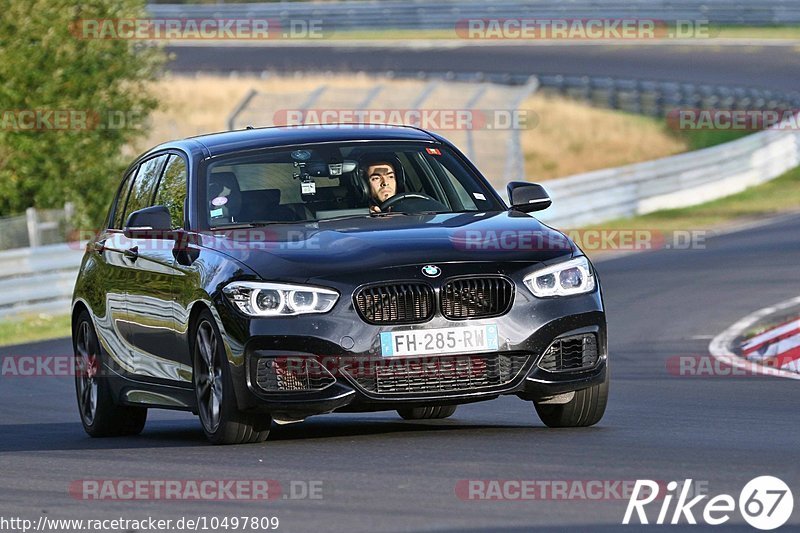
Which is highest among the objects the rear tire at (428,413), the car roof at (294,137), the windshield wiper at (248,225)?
the car roof at (294,137)

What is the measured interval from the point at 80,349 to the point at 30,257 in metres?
9.98

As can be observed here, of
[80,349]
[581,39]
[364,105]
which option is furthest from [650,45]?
[80,349]

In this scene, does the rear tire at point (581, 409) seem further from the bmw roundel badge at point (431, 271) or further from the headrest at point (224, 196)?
the headrest at point (224, 196)

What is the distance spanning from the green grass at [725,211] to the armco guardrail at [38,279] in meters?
9.41

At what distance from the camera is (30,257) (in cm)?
2120

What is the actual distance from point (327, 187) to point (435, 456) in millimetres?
2160

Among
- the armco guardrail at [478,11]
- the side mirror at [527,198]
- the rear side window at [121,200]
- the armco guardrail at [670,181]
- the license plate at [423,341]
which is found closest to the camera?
the license plate at [423,341]

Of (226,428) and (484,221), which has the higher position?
(484,221)

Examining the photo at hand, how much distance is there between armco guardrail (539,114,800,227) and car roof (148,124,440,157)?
15.6 m

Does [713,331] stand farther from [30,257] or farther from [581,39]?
[581,39]

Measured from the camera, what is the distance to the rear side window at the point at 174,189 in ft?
32.8

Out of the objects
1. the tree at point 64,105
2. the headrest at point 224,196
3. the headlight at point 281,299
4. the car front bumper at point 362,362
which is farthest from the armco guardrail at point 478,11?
the headlight at point 281,299

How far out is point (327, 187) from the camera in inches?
383

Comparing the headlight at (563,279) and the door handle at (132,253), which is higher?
the headlight at (563,279)
